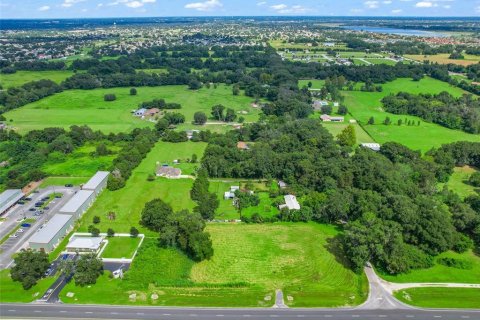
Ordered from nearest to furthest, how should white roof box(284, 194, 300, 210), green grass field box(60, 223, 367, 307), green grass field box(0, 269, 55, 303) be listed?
green grass field box(0, 269, 55, 303) → green grass field box(60, 223, 367, 307) → white roof box(284, 194, 300, 210)

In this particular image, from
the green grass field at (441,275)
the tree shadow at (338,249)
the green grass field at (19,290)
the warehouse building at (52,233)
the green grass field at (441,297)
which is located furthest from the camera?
the warehouse building at (52,233)

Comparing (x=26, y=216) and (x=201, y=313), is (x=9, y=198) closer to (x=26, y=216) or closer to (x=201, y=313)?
(x=26, y=216)

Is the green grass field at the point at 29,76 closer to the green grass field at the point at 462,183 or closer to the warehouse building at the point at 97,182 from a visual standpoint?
the warehouse building at the point at 97,182

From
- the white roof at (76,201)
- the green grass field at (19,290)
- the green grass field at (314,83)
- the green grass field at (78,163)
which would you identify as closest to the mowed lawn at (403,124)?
the green grass field at (314,83)

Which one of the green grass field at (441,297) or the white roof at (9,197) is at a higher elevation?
the white roof at (9,197)

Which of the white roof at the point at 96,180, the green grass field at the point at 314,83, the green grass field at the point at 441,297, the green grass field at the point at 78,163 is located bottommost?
the green grass field at the point at 441,297

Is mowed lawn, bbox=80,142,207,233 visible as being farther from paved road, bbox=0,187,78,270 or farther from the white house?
the white house

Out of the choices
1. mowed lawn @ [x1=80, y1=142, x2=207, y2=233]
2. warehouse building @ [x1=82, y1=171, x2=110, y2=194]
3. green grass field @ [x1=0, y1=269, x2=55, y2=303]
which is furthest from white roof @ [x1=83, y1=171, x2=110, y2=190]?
green grass field @ [x1=0, y1=269, x2=55, y2=303]

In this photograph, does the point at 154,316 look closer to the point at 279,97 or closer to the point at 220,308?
the point at 220,308
